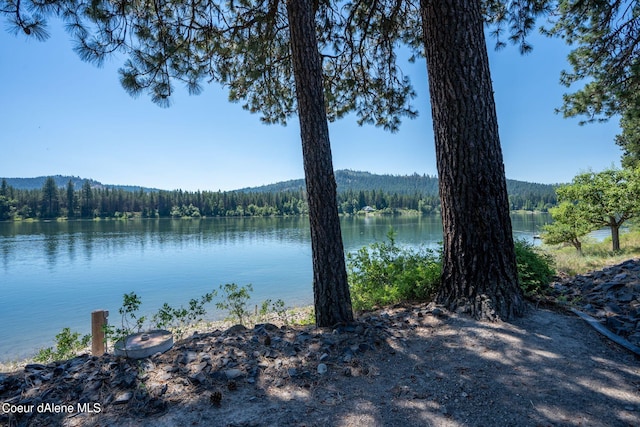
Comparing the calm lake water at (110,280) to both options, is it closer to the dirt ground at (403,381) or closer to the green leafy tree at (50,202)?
the dirt ground at (403,381)

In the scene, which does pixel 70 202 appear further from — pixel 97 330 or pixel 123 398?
pixel 123 398

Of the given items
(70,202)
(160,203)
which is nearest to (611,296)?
(70,202)

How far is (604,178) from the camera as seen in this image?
367 inches

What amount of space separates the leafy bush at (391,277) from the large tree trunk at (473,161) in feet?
2.73

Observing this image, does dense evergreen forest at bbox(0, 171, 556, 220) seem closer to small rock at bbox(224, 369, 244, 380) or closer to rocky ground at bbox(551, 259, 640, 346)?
Result: rocky ground at bbox(551, 259, 640, 346)

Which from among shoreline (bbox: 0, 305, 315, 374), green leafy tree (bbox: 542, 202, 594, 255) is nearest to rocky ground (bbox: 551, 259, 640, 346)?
shoreline (bbox: 0, 305, 315, 374)

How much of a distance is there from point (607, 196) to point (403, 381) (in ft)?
34.5

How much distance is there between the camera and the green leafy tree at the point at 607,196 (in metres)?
8.58

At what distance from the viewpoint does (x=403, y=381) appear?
7.43 ft

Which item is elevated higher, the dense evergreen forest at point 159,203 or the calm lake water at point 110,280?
the dense evergreen forest at point 159,203

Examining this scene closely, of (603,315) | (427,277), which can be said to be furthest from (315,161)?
(603,315)

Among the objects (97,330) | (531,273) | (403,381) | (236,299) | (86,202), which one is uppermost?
(86,202)

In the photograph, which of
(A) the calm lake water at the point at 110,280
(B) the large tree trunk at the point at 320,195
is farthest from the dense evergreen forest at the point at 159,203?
(B) the large tree trunk at the point at 320,195

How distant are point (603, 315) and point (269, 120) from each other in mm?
6114
